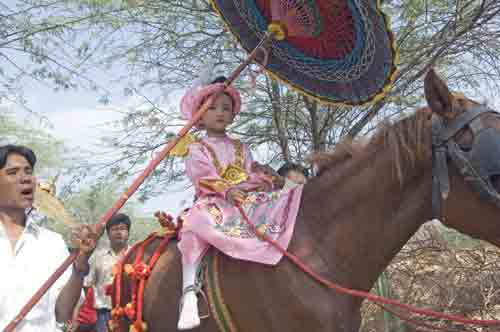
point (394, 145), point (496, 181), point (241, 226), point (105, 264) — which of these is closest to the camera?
point (496, 181)

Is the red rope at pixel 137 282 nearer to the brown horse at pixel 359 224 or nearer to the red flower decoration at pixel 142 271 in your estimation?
the red flower decoration at pixel 142 271

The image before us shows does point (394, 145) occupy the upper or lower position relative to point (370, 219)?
upper

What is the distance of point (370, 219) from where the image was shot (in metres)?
2.84

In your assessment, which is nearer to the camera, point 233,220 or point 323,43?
point 233,220

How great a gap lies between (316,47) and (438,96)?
115cm

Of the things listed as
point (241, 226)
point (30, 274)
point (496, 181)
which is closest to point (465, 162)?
point (496, 181)

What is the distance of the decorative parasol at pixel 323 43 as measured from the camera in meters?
3.20

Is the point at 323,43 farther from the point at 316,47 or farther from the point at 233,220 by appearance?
the point at 233,220

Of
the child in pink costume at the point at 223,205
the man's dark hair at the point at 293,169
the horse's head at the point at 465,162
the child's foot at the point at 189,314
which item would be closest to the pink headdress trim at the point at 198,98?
the child in pink costume at the point at 223,205

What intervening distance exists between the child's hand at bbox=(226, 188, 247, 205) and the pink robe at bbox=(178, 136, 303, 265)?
0.14 ft

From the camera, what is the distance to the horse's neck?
2.79 metres

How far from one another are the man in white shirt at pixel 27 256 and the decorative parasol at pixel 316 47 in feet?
1.32

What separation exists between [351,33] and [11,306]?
2499 mm

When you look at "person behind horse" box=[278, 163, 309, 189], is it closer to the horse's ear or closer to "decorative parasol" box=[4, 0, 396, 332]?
"decorative parasol" box=[4, 0, 396, 332]
